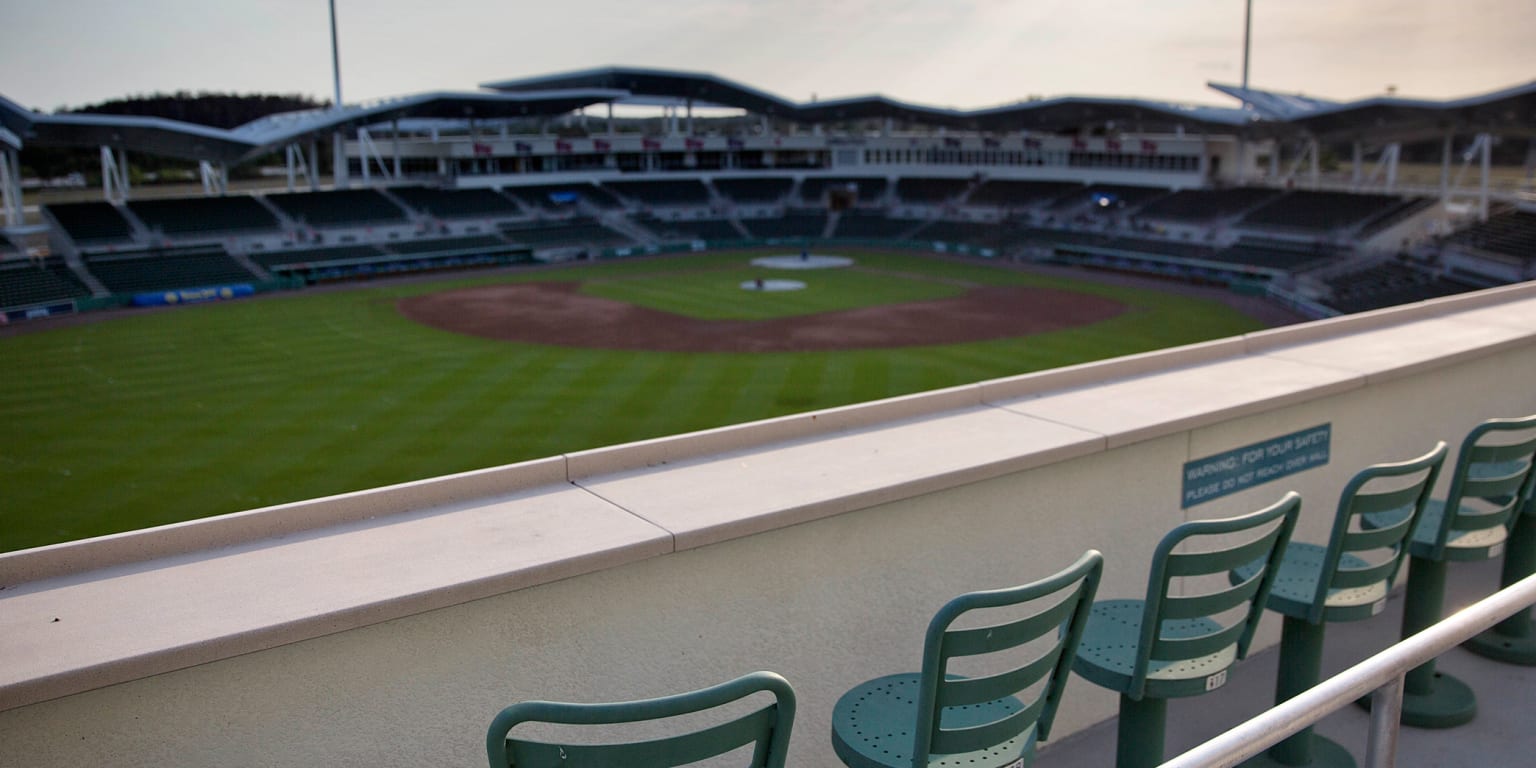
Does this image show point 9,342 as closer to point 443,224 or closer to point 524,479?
point 443,224

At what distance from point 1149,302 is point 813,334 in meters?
14.6

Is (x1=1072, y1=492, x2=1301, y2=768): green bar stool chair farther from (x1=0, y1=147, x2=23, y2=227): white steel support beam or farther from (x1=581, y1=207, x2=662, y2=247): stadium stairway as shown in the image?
(x1=581, y1=207, x2=662, y2=247): stadium stairway

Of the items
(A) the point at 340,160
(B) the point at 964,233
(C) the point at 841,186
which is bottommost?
(B) the point at 964,233

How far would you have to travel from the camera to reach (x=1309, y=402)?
6.30 meters

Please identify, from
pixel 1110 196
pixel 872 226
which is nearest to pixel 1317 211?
pixel 1110 196

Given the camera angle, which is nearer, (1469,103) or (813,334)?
(813,334)

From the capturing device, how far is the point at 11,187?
44375mm

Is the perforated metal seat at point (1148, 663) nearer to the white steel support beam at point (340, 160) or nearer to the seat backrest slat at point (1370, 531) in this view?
the seat backrest slat at point (1370, 531)

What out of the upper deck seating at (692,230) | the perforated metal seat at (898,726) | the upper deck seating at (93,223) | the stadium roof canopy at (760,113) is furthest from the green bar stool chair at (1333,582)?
the upper deck seating at (692,230)

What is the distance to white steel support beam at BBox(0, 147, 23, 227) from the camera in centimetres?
4303

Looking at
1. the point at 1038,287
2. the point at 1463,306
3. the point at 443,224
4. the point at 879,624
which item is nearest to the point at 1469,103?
the point at 1038,287

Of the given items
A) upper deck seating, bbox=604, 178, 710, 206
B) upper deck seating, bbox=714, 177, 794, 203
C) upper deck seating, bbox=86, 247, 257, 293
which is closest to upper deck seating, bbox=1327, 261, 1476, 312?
upper deck seating, bbox=714, 177, 794, 203

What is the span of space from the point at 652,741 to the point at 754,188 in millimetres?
68344

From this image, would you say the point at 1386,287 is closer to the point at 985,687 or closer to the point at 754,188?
the point at 985,687
